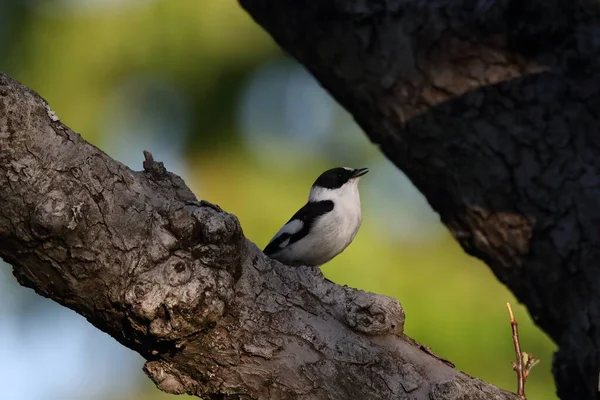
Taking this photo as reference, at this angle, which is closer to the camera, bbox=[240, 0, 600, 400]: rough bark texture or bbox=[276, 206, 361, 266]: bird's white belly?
bbox=[240, 0, 600, 400]: rough bark texture

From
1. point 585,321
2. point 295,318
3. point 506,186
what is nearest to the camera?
point 295,318

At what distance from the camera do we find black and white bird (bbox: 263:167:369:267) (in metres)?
4.88

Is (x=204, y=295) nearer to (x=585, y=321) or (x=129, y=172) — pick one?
(x=129, y=172)

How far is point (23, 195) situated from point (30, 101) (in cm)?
26

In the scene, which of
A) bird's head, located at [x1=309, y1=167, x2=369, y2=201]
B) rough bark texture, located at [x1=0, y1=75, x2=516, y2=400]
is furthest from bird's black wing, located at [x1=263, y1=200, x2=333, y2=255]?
rough bark texture, located at [x1=0, y1=75, x2=516, y2=400]

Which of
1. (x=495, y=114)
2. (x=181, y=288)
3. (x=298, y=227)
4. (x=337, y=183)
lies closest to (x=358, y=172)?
(x=337, y=183)

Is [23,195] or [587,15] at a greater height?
[587,15]

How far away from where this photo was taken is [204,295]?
2475mm

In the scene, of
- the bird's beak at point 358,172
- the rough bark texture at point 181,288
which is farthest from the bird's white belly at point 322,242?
the rough bark texture at point 181,288

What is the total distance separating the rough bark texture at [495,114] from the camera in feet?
11.0

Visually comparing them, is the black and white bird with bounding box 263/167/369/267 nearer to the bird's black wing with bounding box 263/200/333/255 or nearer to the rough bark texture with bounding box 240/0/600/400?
the bird's black wing with bounding box 263/200/333/255

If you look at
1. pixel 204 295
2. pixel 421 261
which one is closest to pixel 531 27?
pixel 204 295

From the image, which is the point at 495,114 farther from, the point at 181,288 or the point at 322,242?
the point at 181,288

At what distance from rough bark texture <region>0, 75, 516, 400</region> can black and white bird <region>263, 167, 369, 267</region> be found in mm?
2069
